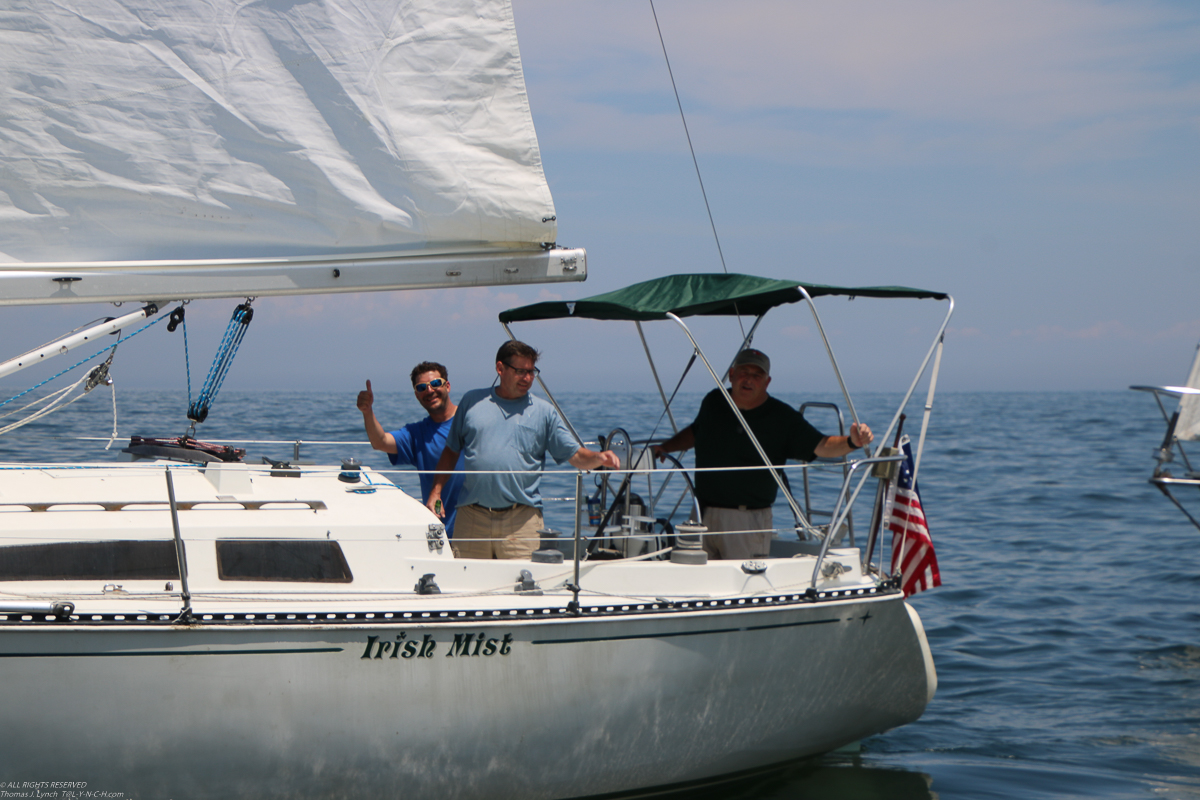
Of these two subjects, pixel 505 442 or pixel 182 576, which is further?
pixel 505 442

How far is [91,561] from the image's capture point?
15.3ft

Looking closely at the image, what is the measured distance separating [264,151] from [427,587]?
229cm

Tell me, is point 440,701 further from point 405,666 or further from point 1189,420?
point 1189,420

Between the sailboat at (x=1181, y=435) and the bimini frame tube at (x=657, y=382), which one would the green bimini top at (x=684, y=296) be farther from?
the sailboat at (x=1181, y=435)

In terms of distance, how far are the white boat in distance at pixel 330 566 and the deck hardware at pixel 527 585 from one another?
27mm

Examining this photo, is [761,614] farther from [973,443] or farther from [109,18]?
[973,443]

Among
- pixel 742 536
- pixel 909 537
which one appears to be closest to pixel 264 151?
pixel 742 536

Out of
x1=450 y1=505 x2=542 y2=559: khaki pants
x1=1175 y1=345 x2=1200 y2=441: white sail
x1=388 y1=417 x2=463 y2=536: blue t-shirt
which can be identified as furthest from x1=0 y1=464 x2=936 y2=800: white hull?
x1=1175 y1=345 x2=1200 y2=441: white sail

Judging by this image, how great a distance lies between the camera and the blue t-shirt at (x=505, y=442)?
5484 mm

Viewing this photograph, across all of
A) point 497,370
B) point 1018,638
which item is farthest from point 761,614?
point 1018,638

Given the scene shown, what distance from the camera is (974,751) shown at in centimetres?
673

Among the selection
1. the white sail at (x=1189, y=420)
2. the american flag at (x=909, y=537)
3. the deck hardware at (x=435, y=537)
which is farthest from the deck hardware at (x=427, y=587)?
the white sail at (x=1189, y=420)

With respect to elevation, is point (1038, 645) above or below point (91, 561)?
below

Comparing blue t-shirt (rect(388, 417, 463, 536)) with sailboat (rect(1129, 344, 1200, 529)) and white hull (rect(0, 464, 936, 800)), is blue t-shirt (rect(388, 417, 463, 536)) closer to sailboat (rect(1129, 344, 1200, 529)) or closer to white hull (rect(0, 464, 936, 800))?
white hull (rect(0, 464, 936, 800))
